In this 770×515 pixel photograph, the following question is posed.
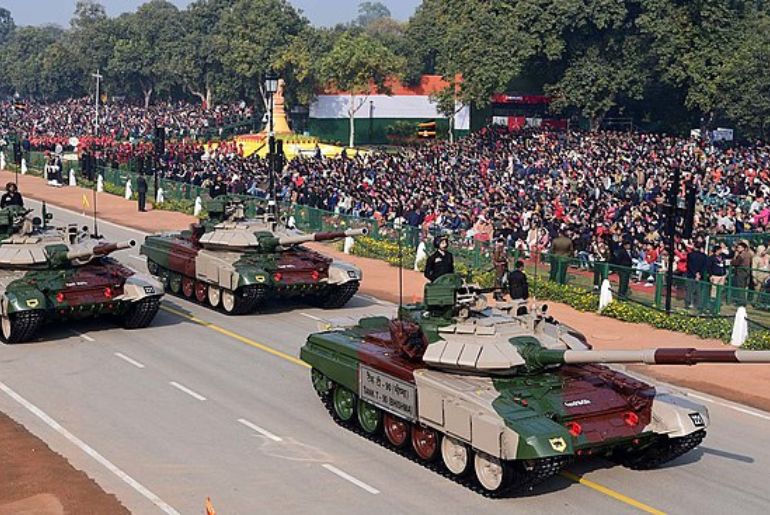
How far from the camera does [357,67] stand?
78.8 metres

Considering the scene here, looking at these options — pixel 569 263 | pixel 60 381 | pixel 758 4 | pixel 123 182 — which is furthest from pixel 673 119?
pixel 60 381

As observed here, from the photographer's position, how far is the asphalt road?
15.6m

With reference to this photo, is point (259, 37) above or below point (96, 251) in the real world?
above

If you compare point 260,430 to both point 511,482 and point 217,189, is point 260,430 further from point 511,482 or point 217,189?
point 217,189

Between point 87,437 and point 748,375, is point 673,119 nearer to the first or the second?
point 748,375

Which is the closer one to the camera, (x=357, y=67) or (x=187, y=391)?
Answer: (x=187, y=391)

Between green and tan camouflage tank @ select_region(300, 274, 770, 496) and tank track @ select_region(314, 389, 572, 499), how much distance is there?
2 cm

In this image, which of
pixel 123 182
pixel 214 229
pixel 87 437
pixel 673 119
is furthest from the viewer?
pixel 673 119

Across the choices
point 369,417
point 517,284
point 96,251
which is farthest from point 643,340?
point 96,251

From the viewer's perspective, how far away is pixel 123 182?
5634 centimetres

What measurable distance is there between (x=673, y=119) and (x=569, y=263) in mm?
40835

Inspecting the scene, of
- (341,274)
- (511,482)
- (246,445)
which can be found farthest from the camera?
(341,274)

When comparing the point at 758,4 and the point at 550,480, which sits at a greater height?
the point at 758,4

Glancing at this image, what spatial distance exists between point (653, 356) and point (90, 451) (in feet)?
27.8
